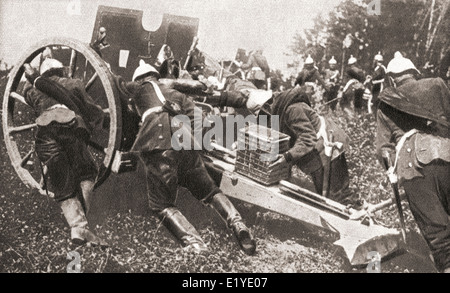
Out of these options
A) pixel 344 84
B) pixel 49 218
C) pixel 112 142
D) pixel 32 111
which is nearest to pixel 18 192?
pixel 49 218

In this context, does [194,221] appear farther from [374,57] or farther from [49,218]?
[374,57]

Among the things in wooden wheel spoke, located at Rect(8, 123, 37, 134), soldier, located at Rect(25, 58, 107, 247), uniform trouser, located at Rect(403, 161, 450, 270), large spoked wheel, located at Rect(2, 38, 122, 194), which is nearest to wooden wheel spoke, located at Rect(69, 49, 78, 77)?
large spoked wheel, located at Rect(2, 38, 122, 194)

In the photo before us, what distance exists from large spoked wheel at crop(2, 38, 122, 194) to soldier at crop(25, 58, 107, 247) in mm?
125

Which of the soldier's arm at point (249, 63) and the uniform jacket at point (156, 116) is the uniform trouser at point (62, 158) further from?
the soldier's arm at point (249, 63)

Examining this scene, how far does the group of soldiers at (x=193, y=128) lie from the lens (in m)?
4.72

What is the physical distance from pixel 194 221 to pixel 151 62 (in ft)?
5.57

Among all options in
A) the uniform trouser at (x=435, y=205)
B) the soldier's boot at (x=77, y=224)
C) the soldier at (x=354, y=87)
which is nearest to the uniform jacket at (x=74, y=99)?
the soldier's boot at (x=77, y=224)

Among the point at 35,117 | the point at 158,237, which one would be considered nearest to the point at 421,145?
the point at 158,237

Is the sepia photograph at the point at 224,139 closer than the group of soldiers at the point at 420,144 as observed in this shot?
No

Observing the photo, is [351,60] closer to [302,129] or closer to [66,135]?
[302,129]

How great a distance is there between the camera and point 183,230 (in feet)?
15.9

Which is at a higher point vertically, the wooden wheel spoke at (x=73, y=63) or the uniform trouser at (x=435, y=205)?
the wooden wheel spoke at (x=73, y=63)
